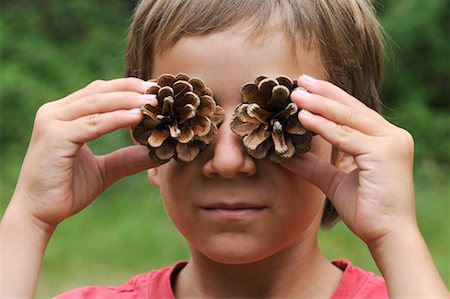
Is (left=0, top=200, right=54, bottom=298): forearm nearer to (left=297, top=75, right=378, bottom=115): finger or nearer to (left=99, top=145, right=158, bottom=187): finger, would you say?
(left=99, top=145, right=158, bottom=187): finger

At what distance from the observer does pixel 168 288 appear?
2596mm

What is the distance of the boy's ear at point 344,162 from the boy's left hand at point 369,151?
0.40 m

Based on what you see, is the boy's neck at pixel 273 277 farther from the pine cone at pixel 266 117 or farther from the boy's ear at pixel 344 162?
the pine cone at pixel 266 117

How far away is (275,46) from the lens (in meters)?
2.24

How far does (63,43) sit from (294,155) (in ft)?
22.0

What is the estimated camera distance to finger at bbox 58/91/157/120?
2.18 metres

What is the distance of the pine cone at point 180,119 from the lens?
211cm

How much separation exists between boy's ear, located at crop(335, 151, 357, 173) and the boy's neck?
0.70 feet

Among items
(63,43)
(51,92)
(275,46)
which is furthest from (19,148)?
(275,46)

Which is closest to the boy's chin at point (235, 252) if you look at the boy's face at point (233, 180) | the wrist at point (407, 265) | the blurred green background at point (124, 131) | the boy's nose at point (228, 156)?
the boy's face at point (233, 180)

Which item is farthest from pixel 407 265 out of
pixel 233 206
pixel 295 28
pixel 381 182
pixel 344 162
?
pixel 295 28

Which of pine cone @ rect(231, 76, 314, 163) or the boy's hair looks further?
the boy's hair

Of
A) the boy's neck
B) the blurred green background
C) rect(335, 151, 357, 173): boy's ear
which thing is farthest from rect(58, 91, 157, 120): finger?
the blurred green background

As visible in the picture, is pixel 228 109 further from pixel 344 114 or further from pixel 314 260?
pixel 314 260
